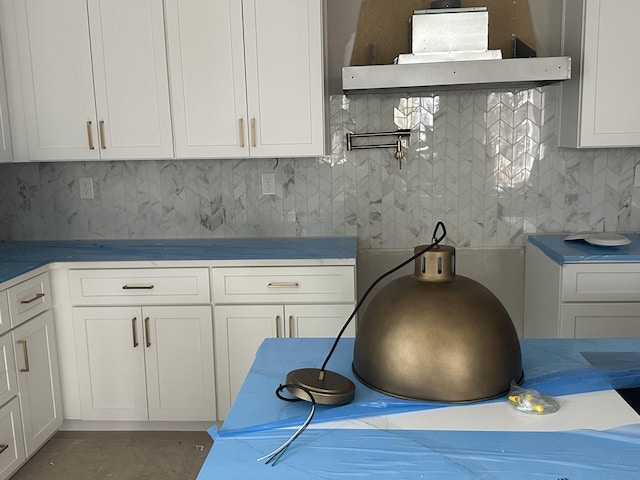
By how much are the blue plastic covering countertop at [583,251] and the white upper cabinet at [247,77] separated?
1.17 metres

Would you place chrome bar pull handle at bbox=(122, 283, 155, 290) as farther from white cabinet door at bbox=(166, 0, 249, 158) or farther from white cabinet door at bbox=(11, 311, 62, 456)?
white cabinet door at bbox=(166, 0, 249, 158)

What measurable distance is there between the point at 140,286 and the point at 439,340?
2048mm

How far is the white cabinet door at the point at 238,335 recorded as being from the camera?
2.94 m

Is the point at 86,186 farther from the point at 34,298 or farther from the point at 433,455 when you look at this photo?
the point at 433,455

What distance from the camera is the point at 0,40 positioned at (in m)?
3.06

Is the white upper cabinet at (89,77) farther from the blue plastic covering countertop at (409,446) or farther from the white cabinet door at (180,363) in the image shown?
the blue plastic covering countertop at (409,446)

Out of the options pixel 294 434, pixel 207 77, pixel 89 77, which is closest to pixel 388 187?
pixel 207 77

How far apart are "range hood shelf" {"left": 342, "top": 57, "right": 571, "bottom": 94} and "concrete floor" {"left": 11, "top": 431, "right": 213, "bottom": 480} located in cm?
181

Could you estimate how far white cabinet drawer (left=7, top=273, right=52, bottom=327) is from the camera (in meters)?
2.65

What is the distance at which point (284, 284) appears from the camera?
2.90 m

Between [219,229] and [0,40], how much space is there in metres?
1.40

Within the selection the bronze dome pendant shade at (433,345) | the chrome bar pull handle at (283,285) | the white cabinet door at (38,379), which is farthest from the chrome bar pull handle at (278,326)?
the bronze dome pendant shade at (433,345)

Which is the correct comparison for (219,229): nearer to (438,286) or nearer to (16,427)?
(16,427)

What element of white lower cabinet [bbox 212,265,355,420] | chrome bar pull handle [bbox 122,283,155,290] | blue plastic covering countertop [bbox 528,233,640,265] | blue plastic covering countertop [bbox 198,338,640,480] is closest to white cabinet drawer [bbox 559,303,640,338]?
blue plastic covering countertop [bbox 528,233,640,265]
